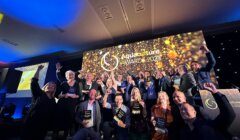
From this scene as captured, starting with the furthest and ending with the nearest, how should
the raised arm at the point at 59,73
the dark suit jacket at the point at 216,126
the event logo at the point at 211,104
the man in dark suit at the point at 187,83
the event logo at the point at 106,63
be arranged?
1. the raised arm at the point at 59,73
2. the event logo at the point at 106,63
3. the man in dark suit at the point at 187,83
4. the event logo at the point at 211,104
5. the dark suit jacket at the point at 216,126

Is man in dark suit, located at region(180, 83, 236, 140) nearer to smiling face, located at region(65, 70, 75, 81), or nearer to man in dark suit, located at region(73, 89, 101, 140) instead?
man in dark suit, located at region(73, 89, 101, 140)

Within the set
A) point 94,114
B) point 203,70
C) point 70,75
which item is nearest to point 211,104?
point 203,70

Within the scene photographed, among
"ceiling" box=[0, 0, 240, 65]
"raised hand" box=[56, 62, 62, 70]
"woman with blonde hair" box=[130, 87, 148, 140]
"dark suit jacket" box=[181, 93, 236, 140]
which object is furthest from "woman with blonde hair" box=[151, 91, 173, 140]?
"raised hand" box=[56, 62, 62, 70]

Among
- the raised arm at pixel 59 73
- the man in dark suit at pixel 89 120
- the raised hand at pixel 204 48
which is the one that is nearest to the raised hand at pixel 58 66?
the raised arm at pixel 59 73

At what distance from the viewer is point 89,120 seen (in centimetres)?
236

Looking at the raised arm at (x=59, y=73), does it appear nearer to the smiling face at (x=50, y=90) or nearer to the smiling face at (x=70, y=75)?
the smiling face at (x=70, y=75)

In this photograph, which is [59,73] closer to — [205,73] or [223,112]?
[205,73]

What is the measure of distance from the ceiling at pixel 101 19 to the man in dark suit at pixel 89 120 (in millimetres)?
1561

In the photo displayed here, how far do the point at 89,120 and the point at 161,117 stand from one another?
1217 millimetres

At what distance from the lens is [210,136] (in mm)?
1709

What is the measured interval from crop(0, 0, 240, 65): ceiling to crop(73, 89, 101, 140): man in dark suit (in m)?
1.56

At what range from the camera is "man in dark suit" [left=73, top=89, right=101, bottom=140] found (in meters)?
2.22

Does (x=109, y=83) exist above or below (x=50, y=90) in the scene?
above

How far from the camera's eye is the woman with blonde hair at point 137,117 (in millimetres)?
2136
